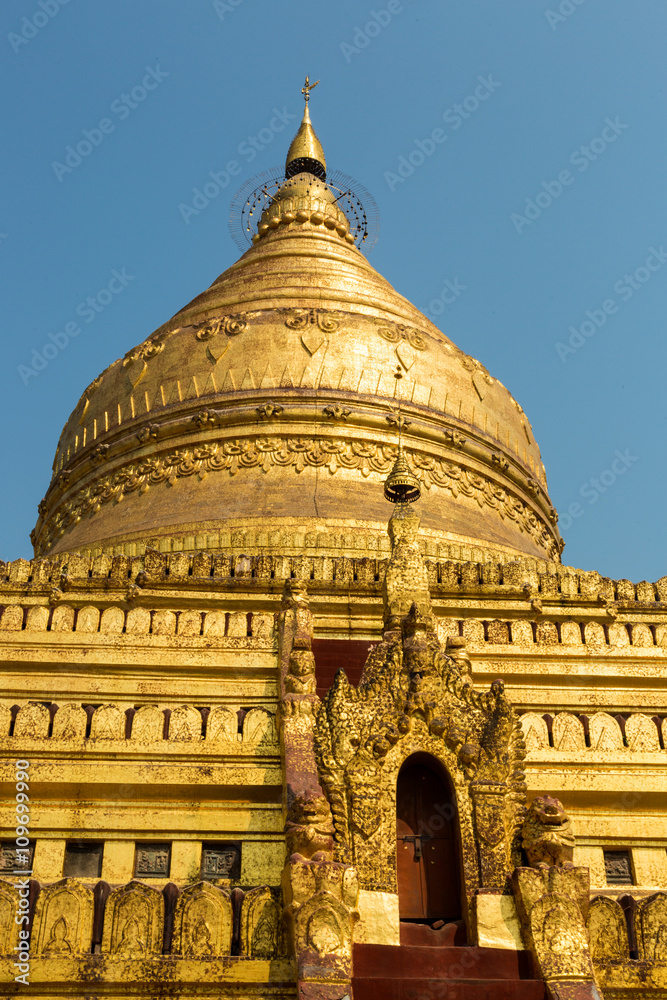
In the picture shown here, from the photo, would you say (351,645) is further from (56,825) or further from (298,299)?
(298,299)

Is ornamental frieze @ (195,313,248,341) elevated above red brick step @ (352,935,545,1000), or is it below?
above

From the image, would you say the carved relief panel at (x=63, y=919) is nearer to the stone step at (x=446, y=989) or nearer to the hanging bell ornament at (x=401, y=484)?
the stone step at (x=446, y=989)

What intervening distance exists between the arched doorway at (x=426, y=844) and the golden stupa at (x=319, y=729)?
2 centimetres

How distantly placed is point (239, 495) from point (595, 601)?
7383 millimetres

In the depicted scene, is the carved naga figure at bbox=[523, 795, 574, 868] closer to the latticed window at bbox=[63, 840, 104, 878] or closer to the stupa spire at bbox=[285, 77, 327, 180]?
the latticed window at bbox=[63, 840, 104, 878]

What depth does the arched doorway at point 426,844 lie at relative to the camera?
11383 millimetres

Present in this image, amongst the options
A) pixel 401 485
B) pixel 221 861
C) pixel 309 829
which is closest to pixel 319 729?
pixel 309 829

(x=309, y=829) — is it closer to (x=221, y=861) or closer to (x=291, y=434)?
(x=221, y=861)

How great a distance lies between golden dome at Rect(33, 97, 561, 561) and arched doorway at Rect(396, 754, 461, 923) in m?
8.42

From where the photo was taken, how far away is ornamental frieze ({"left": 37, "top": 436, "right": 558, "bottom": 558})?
76.7 ft

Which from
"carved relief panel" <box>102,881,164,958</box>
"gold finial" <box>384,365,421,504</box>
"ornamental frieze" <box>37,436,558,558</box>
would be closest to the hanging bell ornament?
"gold finial" <box>384,365,421,504</box>

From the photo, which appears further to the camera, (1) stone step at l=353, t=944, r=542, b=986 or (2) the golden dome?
(2) the golden dome

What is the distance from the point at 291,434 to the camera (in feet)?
77.7

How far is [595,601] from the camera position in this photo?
57.0 feet
